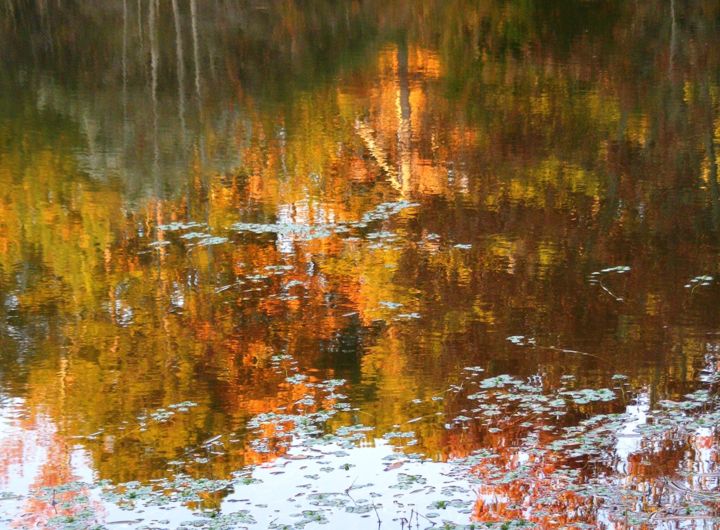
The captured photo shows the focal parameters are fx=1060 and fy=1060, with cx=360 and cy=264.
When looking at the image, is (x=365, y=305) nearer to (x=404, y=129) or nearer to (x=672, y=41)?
(x=404, y=129)

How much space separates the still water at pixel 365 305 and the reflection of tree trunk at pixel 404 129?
0.06m

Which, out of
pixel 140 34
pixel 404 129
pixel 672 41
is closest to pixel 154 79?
pixel 404 129

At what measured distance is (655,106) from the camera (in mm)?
16734

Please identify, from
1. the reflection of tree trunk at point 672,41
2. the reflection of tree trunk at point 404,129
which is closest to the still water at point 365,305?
the reflection of tree trunk at point 404,129

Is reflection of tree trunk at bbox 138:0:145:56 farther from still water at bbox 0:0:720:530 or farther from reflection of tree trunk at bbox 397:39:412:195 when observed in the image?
reflection of tree trunk at bbox 397:39:412:195

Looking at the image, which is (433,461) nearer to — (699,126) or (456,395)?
(456,395)

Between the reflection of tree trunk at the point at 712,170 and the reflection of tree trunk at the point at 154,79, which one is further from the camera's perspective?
the reflection of tree trunk at the point at 154,79

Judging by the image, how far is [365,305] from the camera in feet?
29.0

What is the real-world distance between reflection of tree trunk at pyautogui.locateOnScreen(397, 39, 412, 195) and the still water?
6cm

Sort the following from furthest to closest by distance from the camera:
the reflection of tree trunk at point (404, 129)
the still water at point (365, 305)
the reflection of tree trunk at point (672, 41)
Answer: the reflection of tree trunk at point (672, 41) < the reflection of tree trunk at point (404, 129) < the still water at point (365, 305)

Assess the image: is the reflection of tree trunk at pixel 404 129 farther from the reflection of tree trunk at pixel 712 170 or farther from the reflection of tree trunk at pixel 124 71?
the reflection of tree trunk at pixel 124 71

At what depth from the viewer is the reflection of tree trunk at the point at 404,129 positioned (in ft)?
42.5

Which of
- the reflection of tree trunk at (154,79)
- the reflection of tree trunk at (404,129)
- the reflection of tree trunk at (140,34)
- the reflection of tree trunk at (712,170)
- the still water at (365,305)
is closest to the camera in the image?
the still water at (365,305)

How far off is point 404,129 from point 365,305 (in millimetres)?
7314
